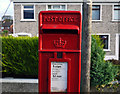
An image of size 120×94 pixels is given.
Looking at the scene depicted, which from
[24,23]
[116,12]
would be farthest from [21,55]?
[116,12]

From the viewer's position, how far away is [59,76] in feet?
10.8

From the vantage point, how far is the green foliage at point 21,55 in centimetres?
559

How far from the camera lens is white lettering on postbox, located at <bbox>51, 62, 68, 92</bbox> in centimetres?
321

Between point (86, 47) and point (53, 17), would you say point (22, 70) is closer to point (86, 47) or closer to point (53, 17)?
point (86, 47)

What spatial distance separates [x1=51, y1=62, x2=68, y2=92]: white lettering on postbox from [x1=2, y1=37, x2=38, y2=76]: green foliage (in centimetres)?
239

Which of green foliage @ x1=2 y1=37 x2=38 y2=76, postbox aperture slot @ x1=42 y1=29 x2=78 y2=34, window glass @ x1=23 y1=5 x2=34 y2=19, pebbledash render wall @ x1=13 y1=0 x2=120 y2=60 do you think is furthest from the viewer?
window glass @ x1=23 y1=5 x2=34 y2=19

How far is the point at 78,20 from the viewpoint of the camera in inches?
125

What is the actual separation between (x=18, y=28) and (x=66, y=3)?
5019 mm

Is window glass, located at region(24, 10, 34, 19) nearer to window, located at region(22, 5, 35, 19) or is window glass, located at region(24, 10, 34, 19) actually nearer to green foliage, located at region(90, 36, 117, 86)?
window, located at region(22, 5, 35, 19)

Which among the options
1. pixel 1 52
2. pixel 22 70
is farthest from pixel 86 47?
pixel 1 52

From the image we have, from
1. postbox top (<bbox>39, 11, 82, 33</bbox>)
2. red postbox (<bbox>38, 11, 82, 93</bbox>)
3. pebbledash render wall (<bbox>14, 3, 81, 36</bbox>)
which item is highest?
pebbledash render wall (<bbox>14, 3, 81, 36</bbox>)

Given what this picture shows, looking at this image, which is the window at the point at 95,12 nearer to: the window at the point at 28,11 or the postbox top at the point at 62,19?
the window at the point at 28,11

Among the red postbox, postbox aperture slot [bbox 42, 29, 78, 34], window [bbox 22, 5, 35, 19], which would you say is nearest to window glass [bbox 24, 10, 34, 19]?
window [bbox 22, 5, 35, 19]

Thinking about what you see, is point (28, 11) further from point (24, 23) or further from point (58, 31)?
point (58, 31)
